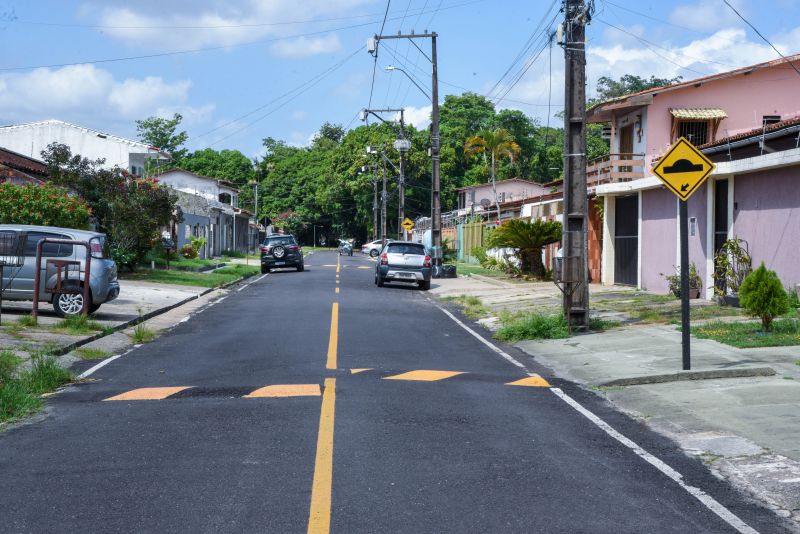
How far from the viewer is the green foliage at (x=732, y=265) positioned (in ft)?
63.4

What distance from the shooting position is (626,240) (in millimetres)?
28578

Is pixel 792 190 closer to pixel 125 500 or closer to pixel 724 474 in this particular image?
pixel 724 474

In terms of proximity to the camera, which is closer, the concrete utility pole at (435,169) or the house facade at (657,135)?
the house facade at (657,135)

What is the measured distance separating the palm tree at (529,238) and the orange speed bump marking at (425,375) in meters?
21.0

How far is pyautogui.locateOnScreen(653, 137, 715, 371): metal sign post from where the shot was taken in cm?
1115

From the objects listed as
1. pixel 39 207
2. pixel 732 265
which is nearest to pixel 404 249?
pixel 39 207

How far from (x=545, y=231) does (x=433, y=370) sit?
21.1 m

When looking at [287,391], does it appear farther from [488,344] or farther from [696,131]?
[696,131]

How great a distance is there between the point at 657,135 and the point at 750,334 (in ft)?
57.4

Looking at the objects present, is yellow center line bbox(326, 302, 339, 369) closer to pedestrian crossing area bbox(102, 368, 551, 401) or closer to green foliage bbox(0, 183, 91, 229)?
pedestrian crossing area bbox(102, 368, 551, 401)

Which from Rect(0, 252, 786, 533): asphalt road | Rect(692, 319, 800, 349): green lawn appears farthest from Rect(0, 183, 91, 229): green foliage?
Rect(692, 319, 800, 349): green lawn

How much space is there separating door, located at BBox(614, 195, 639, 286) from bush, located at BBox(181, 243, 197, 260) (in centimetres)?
2525

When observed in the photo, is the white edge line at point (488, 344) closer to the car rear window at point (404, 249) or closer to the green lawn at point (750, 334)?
the green lawn at point (750, 334)

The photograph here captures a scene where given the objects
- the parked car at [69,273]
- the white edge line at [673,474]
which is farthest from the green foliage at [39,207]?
the white edge line at [673,474]
